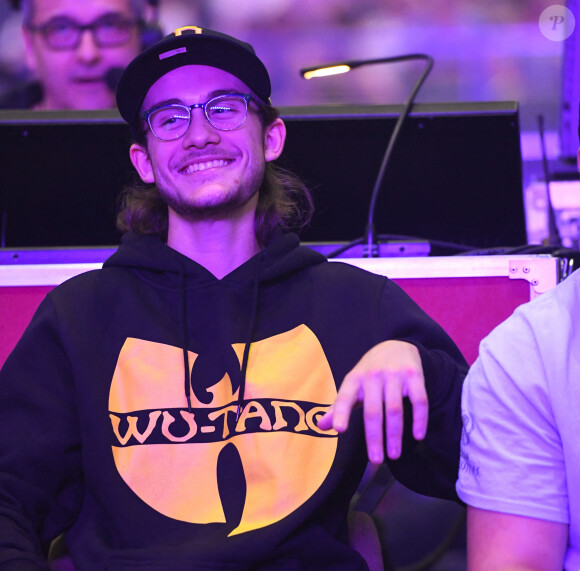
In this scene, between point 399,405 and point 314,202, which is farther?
point 314,202

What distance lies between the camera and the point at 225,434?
131 centimetres

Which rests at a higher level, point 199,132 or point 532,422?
point 199,132

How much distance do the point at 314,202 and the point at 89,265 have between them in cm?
56

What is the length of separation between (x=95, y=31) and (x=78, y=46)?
129 mm

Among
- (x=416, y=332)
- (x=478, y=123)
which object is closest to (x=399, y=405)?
(x=416, y=332)

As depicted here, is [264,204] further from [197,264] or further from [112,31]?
[112,31]

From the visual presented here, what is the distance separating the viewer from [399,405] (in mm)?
1012

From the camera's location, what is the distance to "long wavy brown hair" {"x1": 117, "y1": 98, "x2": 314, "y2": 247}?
5.39 feet

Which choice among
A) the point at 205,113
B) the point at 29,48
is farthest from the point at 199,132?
the point at 29,48

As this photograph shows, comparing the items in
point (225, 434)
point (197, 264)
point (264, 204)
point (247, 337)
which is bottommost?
point (225, 434)

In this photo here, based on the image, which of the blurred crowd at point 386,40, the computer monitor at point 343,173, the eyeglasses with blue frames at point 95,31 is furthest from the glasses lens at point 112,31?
the computer monitor at point 343,173

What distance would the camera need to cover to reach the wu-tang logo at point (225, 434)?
Result: 1.27 meters

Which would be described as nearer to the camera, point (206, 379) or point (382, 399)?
point (382, 399)

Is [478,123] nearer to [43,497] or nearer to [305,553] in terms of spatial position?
[305,553]
